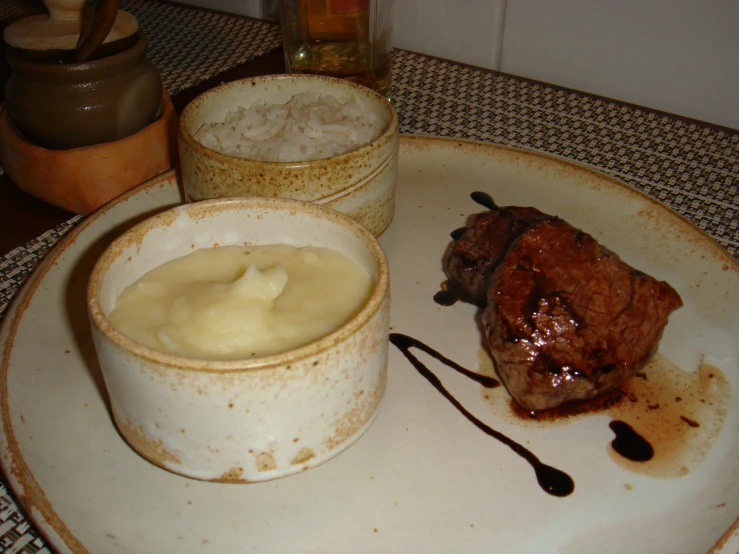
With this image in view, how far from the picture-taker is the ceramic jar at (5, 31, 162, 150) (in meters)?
2.06

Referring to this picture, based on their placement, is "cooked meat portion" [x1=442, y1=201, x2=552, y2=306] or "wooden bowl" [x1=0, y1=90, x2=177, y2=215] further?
"wooden bowl" [x1=0, y1=90, x2=177, y2=215]

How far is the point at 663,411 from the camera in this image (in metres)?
1.48

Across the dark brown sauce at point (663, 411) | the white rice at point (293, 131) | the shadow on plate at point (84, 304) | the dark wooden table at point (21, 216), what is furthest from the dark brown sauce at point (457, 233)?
the dark wooden table at point (21, 216)

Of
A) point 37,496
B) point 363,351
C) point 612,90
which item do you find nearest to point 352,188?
point 363,351

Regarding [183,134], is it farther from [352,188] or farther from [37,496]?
[37,496]

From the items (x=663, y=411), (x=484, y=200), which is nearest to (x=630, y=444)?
(x=663, y=411)

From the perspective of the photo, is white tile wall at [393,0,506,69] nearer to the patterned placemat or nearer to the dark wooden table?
the patterned placemat

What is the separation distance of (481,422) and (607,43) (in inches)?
79.5

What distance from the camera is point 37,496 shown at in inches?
48.9

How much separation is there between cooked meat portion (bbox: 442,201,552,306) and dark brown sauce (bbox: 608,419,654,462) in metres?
0.47

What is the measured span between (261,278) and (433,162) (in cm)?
105

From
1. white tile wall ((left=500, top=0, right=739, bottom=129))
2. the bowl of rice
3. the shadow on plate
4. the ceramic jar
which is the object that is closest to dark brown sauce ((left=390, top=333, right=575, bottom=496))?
the bowl of rice

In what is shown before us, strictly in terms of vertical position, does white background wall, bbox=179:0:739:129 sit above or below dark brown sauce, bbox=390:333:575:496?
above

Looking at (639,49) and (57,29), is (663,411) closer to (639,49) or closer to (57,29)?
(639,49)
